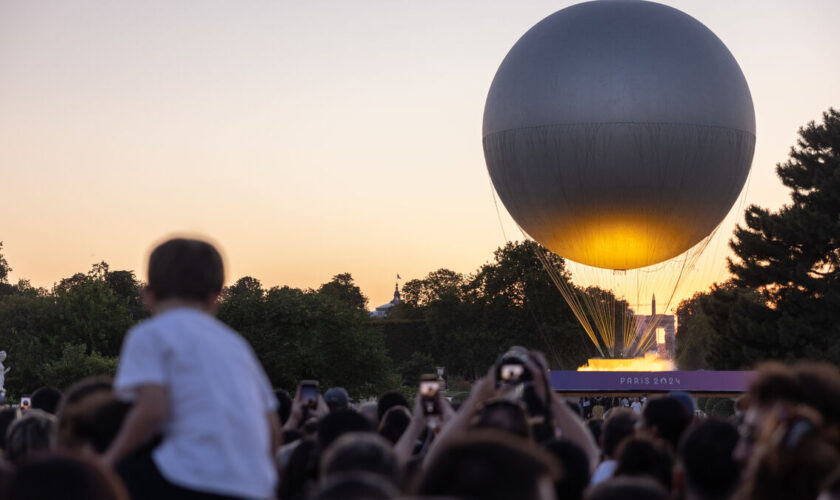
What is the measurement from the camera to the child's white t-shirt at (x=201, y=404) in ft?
16.1

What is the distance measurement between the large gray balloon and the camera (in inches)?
1324

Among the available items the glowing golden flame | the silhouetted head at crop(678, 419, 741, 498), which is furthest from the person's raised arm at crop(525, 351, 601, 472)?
the glowing golden flame

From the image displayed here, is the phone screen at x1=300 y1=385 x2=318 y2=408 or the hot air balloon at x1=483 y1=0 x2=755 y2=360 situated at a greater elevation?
the hot air balloon at x1=483 y1=0 x2=755 y2=360

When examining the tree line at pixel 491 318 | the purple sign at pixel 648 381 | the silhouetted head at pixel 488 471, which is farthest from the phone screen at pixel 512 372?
the tree line at pixel 491 318

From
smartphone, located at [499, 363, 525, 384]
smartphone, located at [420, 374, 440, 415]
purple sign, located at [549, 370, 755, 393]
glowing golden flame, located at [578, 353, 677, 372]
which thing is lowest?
smartphone, located at [420, 374, 440, 415]

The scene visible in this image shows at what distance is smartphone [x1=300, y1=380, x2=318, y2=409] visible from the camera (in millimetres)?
10719

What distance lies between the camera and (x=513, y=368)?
812 centimetres

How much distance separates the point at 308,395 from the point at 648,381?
30.5 meters

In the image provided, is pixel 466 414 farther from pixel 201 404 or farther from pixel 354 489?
pixel 354 489

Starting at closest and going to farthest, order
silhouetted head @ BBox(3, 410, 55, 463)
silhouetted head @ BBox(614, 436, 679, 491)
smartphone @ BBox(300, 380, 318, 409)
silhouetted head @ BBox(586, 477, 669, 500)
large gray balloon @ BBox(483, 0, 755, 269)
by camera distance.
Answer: silhouetted head @ BBox(586, 477, 669, 500) < silhouetted head @ BBox(614, 436, 679, 491) < silhouetted head @ BBox(3, 410, 55, 463) < smartphone @ BBox(300, 380, 318, 409) < large gray balloon @ BBox(483, 0, 755, 269)

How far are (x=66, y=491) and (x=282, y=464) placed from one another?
490 centimetres

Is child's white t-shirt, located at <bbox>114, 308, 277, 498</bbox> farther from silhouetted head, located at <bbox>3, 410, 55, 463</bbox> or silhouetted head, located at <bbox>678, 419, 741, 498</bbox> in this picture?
silhouetted head, located at <bbox>3, 410, 55, 463</bbox>

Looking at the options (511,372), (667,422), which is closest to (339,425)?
(511,372)

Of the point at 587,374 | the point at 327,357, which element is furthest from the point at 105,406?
the point at 327,357
